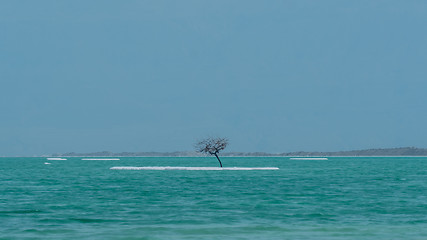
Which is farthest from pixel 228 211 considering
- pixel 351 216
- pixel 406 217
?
pixel 406 217

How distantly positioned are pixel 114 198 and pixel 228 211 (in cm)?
1474

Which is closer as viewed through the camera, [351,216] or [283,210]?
[351,216]

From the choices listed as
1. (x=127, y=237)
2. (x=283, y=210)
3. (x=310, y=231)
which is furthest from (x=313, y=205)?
(x=127, y=237)

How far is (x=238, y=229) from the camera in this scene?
35.5 m

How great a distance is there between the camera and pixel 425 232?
1366 inches

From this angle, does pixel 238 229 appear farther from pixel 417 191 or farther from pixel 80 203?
pixel 417 191

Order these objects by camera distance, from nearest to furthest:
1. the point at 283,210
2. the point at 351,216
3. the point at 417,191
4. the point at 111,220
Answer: the point at 111,220 < the point at 351,216 < the point at 283,210 < the point at 417,191

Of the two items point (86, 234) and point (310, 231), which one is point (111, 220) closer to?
point (86, 234)

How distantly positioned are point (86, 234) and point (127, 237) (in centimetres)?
242

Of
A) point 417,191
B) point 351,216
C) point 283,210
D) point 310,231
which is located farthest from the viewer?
point 417,191

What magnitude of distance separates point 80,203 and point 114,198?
5.07m

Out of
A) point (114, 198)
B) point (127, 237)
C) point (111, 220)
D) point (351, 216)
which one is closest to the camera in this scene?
point (127, 237)

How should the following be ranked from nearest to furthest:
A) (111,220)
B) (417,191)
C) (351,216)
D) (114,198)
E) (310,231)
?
(310,231)
(111,220)
(351,216)
(114,198)
(417,191)

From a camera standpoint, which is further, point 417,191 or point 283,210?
Result: point 417,191
